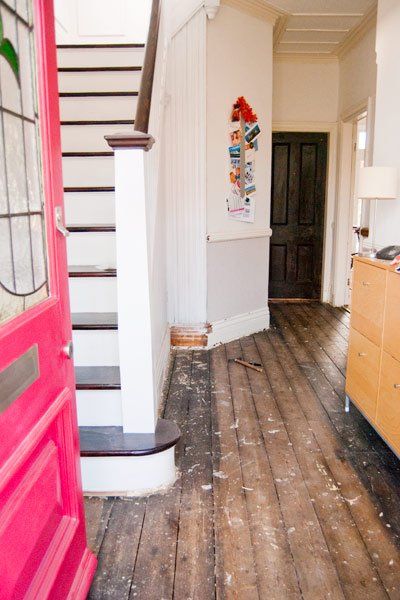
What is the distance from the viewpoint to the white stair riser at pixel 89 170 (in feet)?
10.6

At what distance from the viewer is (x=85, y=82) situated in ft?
12.7

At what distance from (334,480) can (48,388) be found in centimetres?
153

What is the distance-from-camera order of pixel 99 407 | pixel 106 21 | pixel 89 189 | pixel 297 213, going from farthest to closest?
pixel 297 213, pixel 106 21, pixel 89 189, pixel 99 407

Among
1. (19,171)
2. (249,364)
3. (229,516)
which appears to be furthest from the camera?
(249,364)

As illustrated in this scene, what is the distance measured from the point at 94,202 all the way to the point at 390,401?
2.08 m

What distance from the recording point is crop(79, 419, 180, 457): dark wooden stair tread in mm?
2068

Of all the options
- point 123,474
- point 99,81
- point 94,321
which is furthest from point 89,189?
point 123,474

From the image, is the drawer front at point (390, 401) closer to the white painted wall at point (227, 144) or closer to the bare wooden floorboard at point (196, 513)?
the bare wooden floorboard at point (196, 513)

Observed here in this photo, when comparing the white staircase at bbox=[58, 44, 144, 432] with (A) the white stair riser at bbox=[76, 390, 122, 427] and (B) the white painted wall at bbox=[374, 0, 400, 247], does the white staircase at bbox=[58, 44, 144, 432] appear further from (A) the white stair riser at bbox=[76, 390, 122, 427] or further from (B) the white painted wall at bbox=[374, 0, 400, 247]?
(B) the white painted wall at bbox=[374, 0, 400, 247]

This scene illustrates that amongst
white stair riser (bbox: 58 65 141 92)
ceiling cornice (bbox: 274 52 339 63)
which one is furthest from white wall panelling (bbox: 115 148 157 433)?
ceiling cornice (bbox: 274 52 339 63)

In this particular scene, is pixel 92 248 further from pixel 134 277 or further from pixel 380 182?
pixel 380 182

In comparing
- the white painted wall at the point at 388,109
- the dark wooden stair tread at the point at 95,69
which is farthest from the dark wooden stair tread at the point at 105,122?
the white painted wall at the point at 388,109

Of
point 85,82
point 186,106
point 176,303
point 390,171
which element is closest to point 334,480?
point 390,171

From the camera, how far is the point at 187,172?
4008mm
